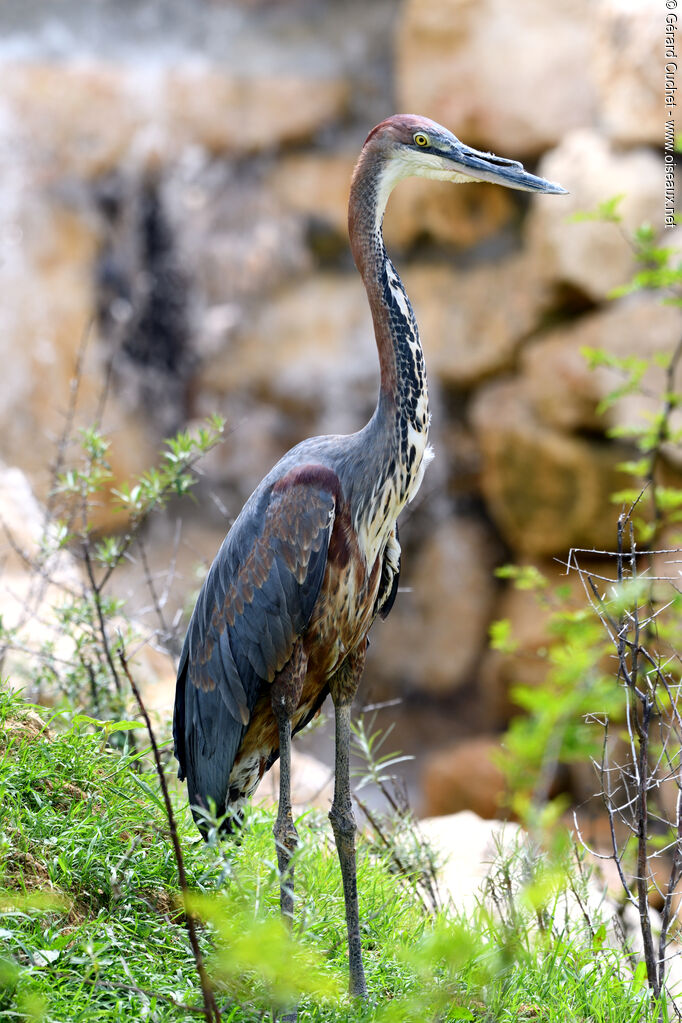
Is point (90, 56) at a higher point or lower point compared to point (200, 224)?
higher

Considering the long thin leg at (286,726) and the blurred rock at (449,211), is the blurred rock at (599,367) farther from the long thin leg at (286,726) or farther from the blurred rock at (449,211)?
the long thin leg at (286,726)

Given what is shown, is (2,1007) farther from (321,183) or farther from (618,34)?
(321,183)

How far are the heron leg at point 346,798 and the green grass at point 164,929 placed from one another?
0.38 feet

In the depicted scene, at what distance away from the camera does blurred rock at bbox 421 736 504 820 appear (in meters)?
8.41

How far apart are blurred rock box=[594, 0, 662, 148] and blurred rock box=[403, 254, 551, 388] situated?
3.98ft

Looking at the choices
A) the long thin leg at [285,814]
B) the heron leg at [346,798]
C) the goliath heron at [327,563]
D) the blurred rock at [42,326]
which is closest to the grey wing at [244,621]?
the goliath heron at [327,563]

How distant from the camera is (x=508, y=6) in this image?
8.66m

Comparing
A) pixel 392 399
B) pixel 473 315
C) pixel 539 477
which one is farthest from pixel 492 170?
pixel 473 315

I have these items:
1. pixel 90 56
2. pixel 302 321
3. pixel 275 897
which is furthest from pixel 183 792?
pixel 90 56

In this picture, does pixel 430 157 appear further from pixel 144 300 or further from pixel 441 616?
pixel 144 300

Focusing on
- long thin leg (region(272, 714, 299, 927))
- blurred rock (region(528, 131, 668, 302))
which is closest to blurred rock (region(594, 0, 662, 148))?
blurred rock (region(528, 131, 668, 302))

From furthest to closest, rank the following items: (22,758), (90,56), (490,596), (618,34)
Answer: (90,56)
(490,596)
(618,34)
(22,758)

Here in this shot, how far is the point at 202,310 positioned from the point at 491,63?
11.0 ft

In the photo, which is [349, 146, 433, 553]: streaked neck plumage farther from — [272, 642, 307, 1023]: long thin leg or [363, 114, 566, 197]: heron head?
[272, 642, 307, 1023]: long thin leg
